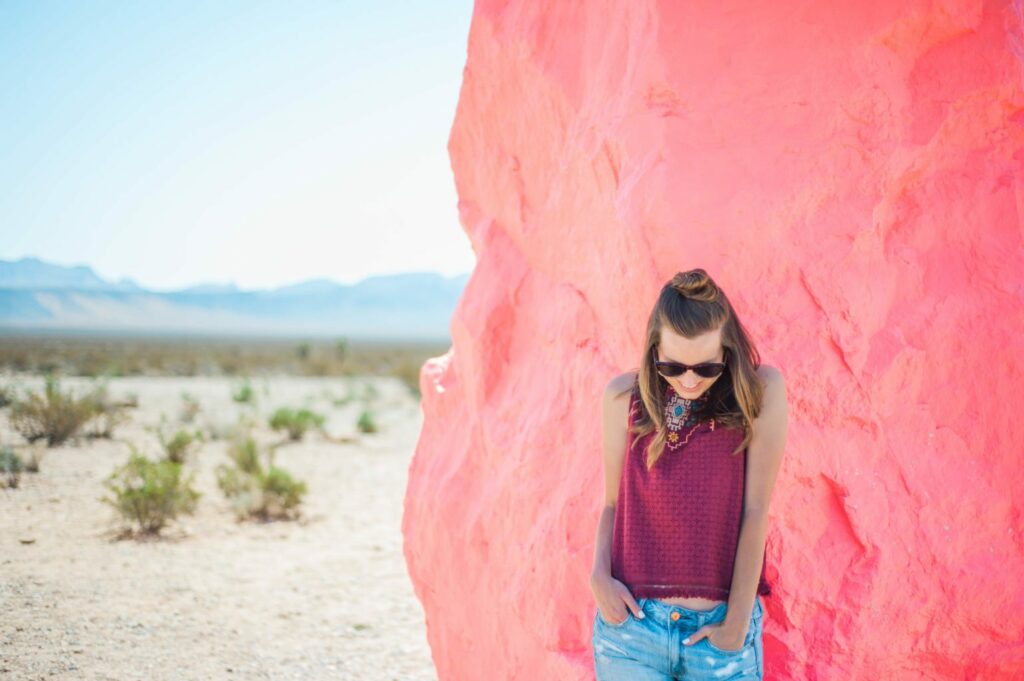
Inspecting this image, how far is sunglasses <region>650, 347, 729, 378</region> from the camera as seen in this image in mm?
2037

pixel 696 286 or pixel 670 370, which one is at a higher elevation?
pixel 696 286

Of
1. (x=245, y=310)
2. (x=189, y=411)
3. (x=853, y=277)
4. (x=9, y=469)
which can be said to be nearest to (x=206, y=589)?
(x=9, y=469)

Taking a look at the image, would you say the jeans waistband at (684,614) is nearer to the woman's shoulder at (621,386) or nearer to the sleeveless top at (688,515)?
the sleeveless top at (688,515)

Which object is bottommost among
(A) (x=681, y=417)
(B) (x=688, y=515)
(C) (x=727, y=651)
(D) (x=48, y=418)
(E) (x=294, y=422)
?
(E) (x=294, y=422)

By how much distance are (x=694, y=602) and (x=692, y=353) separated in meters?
0.62

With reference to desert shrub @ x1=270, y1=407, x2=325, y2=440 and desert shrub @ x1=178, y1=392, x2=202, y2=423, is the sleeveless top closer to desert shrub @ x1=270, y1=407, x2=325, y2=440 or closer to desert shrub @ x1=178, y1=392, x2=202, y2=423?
desert shrub @ x1=270, y1=407, x2=325, y2=440

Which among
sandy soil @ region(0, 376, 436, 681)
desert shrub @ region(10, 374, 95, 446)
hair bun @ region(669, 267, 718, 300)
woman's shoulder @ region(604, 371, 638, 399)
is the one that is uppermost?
hair bun @ region(669, 267, 718, 300)

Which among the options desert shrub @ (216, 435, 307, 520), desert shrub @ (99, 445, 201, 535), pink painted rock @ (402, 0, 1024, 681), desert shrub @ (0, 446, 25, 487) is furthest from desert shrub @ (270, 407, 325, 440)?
pink painted rock @ (402, 0, 1024, 681)

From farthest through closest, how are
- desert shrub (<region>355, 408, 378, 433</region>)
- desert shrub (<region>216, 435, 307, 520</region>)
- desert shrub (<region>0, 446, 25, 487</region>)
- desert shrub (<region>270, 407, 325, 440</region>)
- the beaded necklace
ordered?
desert shrub (<region>355, 408, 378, 433</region>)
desert shrub (<region>270, 407, 325, 440</region>)
desert shrub (<region>0, 446, 25, 487</region>)
desert shrub (<region>216, 435, 307, 520</region>)
the beaded necklace

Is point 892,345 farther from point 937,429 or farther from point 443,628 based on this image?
point 443,628

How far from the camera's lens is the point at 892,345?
246 cm

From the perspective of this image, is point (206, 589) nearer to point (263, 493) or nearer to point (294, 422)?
point (263, 493)

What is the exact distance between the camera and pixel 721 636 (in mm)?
A: 1994

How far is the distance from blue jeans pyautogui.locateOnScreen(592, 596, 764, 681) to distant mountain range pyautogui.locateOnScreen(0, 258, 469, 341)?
119577mm
